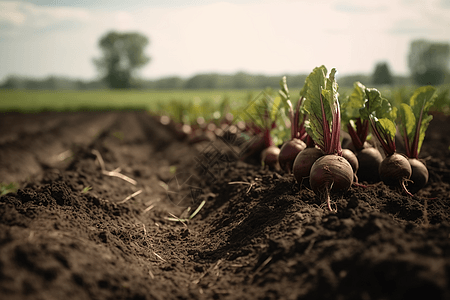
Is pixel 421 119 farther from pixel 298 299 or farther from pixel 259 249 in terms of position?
pixel 298 299

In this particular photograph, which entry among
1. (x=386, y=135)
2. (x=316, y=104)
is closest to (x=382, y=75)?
(x=386, y=135)

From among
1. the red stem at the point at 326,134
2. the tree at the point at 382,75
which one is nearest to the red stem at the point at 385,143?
the red stem at the point at 326,134

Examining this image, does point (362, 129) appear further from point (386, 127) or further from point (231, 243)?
point (231, 243)

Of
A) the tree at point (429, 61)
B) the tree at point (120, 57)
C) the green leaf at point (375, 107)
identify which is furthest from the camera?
the tree at point (120, 57)

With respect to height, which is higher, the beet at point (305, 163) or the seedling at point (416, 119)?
the seedling at point (416, 119)

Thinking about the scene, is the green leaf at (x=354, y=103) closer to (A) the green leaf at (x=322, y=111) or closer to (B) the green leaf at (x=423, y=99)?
(A) the green leaf at (x=322, y=111)

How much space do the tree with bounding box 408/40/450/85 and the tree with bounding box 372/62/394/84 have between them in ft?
39.7

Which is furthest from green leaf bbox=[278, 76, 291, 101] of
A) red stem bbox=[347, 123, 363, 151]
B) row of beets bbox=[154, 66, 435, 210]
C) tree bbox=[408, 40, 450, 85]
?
tree bbox=[408, 40, 450, 85]

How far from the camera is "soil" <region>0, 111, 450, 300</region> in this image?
5.39ft

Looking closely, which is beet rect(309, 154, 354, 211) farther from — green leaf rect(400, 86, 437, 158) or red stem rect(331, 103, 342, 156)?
green leaf rect(400, 86, 437, 158)

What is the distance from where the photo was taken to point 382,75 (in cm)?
3366

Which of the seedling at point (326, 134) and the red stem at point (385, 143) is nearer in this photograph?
the seedling at point (326, 134)

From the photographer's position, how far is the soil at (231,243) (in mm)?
1644

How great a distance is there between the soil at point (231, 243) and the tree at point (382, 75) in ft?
104
